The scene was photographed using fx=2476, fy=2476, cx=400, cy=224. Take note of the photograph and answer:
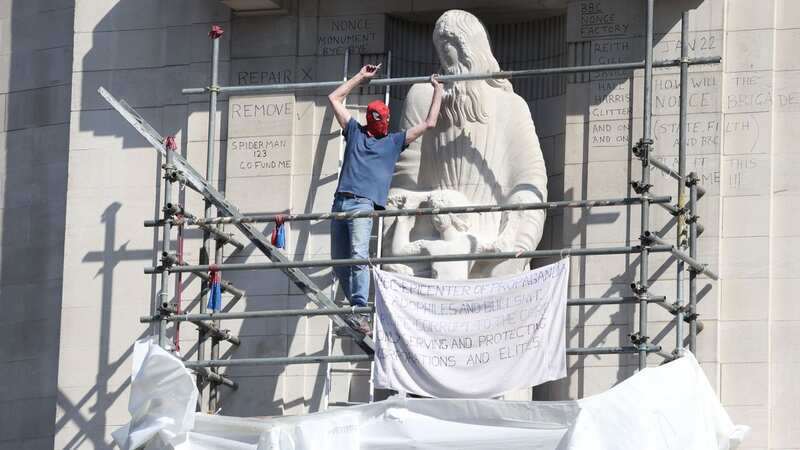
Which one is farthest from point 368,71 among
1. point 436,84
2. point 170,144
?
point 170,144

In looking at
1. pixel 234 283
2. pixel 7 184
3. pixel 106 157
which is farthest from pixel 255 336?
pixel 7 184

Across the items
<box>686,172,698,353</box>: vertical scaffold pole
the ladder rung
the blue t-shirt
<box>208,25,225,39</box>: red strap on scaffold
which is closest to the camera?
<box>686,172,698,353</box>: vertical scaffold pole

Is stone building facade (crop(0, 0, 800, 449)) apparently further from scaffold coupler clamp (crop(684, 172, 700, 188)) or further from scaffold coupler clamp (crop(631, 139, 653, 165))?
scaffold coupler clamp (crop(631, 139, 653, 165))

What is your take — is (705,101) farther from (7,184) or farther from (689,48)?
(7,184)

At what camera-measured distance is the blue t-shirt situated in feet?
74.8

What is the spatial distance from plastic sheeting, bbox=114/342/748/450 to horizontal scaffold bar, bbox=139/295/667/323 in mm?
452

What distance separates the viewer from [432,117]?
74.1 feet

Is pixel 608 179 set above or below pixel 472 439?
above

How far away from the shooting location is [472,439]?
68.7ft

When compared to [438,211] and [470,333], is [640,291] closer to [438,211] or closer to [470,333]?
[470,333]

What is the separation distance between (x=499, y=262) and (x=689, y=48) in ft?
9.23

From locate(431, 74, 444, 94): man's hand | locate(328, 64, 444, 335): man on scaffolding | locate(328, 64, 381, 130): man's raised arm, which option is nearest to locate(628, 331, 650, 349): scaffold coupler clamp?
locate(328, 64, 444, 335): man on scaffolding

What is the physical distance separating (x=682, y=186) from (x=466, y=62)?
269 cm

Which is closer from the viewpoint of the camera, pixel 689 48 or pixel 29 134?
pixel 689 48
